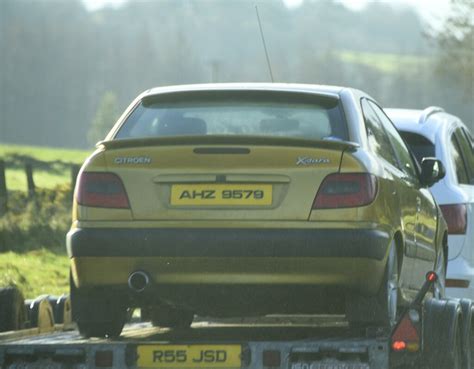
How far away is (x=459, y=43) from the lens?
62.2m

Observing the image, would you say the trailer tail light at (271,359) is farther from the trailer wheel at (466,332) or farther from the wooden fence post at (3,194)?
the wooden fence post at (3,194)

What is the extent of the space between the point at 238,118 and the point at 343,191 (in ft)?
3.25

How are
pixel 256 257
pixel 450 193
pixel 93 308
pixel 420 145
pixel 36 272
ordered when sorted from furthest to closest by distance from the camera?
pixel 36 272 < pixel 420 145 < pixel 450 193 < pixel 93 308 < pixel 256 257

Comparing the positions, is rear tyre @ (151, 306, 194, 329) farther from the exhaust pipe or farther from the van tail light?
the van tail light

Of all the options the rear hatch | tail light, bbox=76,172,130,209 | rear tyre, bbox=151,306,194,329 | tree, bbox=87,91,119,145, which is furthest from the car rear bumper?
tree, bbox=87,91,119,145

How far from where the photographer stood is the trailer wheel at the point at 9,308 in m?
8.72

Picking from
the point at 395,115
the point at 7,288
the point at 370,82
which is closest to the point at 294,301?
the point at 7,288

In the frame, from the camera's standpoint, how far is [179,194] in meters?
7.37

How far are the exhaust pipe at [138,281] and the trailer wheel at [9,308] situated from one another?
1.64 metres

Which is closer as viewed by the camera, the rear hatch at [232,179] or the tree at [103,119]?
the rear hatch at [232,179]

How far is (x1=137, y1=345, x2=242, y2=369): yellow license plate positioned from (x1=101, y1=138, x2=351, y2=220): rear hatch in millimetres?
677

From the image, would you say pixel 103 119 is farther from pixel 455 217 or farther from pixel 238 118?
pixel 238 118

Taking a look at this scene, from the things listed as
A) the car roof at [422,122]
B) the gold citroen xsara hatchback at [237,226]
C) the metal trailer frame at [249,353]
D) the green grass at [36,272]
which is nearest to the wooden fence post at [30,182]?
the green grass at [36,272]

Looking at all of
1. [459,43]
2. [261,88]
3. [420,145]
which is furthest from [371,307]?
[459,43]
